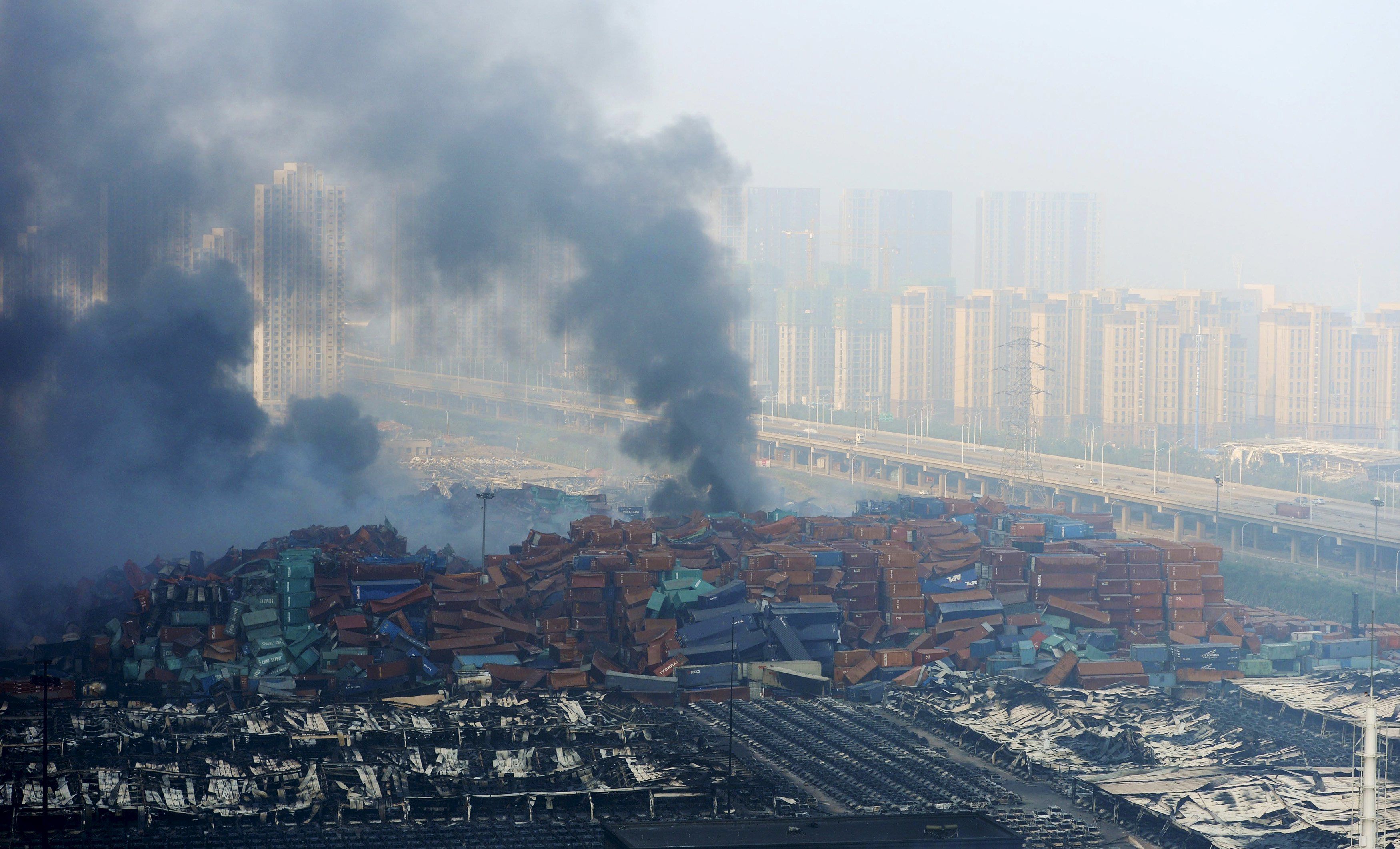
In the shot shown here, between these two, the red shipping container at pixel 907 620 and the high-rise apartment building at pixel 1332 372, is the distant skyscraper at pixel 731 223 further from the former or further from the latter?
the high-rise apartment building at pixel 1332 372

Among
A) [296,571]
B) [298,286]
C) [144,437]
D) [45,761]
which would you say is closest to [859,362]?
[298,286]

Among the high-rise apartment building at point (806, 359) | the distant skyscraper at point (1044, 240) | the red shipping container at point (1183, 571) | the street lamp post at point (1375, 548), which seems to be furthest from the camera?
the distant skyscraper at point (1044, 240)

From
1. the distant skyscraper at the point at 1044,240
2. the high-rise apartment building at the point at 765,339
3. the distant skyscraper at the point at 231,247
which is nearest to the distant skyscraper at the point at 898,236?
the distant skyscraper at the point at 1044,240

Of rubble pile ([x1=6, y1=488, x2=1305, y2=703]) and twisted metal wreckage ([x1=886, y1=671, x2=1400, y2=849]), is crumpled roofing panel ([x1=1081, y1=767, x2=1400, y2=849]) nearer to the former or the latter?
twisted metal wreckage ([x1=886, y1=671, x2=1400, y2=849])

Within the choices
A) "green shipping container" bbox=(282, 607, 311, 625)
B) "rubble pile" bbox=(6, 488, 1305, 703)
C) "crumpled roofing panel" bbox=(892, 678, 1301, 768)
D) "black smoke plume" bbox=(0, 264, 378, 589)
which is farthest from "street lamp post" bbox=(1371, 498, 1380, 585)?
"green shipping container" bbox=(282, 607, 311, 625)

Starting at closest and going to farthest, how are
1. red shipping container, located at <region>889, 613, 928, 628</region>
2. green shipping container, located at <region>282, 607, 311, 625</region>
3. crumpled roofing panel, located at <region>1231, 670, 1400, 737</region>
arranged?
crumpled roofing panel, located at <region>1231, 670, 1400, 737</region>
green shipping container, located at <region>282, 607, 311, 625</region>
red shipping container, located at <region>889, 613, 928, 628</region>

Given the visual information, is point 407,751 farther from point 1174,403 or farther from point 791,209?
point 791,209

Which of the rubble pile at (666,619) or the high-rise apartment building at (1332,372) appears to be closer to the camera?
the rubble pile at (666,619)
